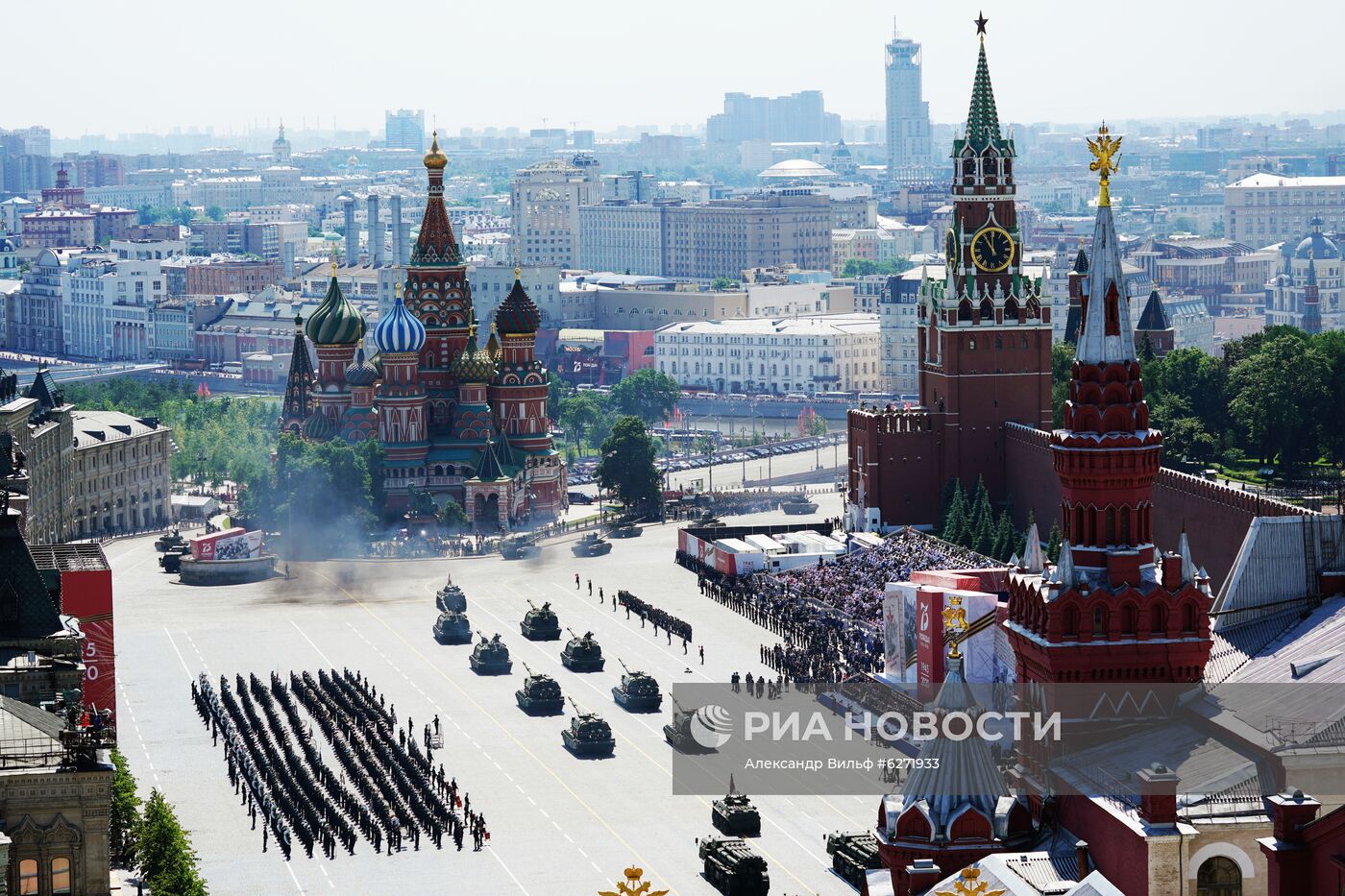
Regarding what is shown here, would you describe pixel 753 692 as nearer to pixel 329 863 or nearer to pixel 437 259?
pixel 329 863

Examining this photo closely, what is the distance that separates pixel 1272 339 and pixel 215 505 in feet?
194

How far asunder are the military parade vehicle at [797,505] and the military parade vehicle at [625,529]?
7.82 metres

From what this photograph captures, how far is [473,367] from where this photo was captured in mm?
152500

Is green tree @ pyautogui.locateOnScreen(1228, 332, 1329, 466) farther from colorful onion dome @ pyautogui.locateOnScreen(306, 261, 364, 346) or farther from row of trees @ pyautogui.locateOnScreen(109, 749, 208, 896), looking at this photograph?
row of trees @ pyautogui.locateOnScreen(109, 749, 208, 896)

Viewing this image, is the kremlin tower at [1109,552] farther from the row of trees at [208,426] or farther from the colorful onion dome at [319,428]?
the colorful onion dome at [319,428]

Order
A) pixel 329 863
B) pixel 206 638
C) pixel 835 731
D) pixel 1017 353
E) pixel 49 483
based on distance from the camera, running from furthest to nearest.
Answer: pixel 49 483
pixel 1017 353
pixel 206 638
pixel 835 731
pixel 329 863

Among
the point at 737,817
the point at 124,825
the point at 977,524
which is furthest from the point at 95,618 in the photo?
the point at 977,524

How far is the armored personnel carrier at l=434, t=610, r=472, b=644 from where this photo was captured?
116 m

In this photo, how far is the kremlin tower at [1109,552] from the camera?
2367 inches

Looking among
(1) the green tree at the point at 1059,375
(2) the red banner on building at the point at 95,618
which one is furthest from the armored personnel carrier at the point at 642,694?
(1) the green tree at the point at 1059,375

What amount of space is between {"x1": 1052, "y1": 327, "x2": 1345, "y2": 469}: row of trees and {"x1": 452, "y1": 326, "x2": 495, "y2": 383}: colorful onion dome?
30.8m

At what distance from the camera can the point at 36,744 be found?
5612cm

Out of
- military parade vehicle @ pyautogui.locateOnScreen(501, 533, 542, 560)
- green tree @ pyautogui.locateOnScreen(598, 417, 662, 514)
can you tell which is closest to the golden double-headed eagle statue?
military parade vehicle @ pyautogui.locateOnScreen(501, 533, 542, 560)

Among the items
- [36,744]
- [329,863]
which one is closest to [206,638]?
[329,863]
